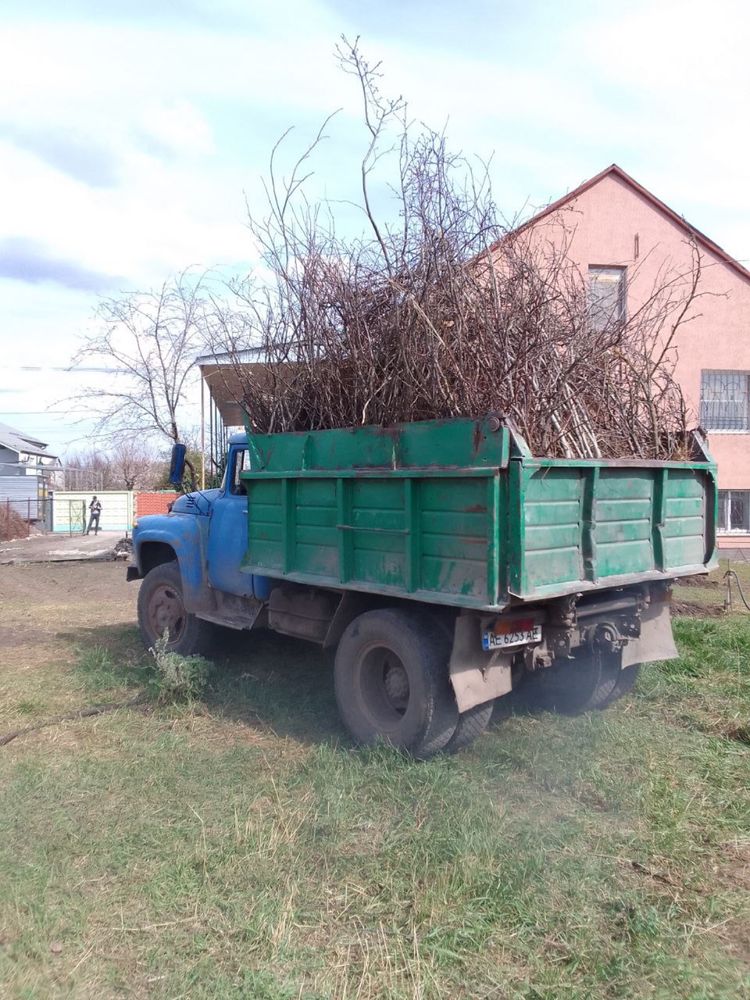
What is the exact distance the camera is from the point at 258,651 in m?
7.20

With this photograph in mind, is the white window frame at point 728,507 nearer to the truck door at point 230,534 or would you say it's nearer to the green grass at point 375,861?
the green grass at point 375,861

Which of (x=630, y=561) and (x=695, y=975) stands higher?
(x=630, y=561)

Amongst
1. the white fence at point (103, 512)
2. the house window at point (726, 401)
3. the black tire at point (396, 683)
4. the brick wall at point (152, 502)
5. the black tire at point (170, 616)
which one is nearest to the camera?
the black tire at point (396, 683)

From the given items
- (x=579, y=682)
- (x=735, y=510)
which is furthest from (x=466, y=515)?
(x=735, y=510)

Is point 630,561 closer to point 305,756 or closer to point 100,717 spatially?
point 305,756

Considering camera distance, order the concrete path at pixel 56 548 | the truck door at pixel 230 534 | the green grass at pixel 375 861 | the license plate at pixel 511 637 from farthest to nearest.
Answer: the concrete path at pixel 56 548, the truck door at pixel 230 534, the license plate at pixel 511 637, the green grass at pixel 375 861

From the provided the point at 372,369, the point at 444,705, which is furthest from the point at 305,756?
the point at 372,369

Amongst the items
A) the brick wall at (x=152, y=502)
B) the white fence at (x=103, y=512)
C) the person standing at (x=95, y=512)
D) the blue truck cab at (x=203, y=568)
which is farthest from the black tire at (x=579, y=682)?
the white fence at (x=103, y=512)

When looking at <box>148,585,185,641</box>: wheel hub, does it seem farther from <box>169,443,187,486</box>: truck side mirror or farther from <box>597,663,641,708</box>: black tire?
<box>597,663,641,708</box>: black tire

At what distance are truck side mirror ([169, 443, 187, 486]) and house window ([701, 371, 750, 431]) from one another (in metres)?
13.9

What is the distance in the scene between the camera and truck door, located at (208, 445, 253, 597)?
20.6 ft

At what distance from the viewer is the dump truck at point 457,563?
421 cm

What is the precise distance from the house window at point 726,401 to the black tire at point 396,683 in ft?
48.5

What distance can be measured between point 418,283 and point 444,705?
2648mm
